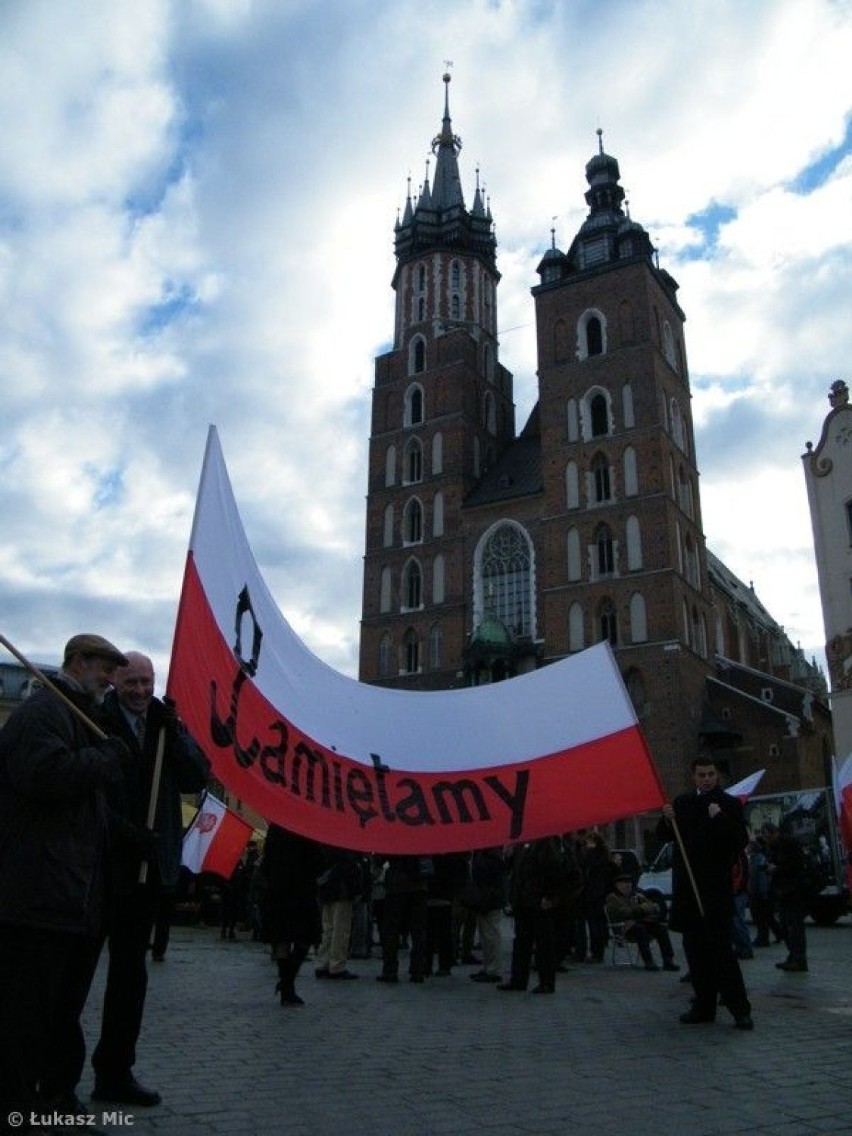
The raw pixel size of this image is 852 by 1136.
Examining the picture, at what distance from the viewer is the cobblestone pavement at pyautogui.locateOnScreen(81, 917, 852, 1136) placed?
12.8 feet

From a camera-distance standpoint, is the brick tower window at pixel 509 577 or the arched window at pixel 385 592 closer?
the brick tower window at pixel 509 577

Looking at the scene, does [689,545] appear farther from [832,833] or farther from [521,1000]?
[521,1000]

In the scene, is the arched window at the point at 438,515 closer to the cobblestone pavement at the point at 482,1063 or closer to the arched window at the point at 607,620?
the arched window at the point at 607,620

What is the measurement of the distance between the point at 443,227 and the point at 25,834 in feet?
187

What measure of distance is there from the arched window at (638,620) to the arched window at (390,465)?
48.6ft

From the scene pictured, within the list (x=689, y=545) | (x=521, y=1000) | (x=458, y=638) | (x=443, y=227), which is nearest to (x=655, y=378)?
(x=689, y=545)

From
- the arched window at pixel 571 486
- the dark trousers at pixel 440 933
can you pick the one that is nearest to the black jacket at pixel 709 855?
the dark trousers at pixel 440 933

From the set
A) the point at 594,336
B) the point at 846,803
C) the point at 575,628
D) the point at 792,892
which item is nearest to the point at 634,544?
the point at 575,628

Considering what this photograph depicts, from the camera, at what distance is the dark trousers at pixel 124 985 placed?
13.7ft

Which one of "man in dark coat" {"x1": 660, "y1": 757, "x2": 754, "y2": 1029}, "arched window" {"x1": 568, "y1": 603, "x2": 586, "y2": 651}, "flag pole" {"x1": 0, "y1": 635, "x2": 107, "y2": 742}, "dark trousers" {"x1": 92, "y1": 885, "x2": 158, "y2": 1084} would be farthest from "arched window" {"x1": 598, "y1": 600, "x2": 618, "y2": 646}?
"flag pole" {"x1": 0, "y1": 635, "x2": 107, "y2": 742}

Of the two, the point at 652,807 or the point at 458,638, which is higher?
the point at 458,638

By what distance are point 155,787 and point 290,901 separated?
389 centimetres

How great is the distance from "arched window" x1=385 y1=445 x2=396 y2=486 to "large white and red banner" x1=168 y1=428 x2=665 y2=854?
4137cm

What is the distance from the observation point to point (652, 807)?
6723 mm
